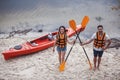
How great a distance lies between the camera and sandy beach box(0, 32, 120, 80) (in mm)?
7117

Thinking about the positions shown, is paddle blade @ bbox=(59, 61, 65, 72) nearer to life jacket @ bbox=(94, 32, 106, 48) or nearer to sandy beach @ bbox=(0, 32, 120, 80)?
sandy beach @ bbox=(0, 32, 120, 80)

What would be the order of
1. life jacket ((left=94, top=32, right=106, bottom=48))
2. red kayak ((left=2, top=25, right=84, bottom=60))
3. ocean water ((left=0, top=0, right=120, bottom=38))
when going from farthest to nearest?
ocean water ((left=0, top=0, right=120, bottom=38))
red kayak ((left=2, top=25, right=84, bottom=60))
life jacket ((left=94, top=32, right=106, bottom=48))

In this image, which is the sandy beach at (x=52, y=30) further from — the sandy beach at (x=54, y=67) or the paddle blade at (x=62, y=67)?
the paddle blade at (x=62, y=67)

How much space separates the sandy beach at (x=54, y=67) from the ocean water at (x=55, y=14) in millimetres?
2216

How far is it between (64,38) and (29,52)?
80.2 inches

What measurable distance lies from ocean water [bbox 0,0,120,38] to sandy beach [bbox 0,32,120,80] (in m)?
2.22

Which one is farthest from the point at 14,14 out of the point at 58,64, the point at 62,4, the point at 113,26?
the point at 58,64

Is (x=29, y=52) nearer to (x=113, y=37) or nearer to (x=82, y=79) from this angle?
(x=82, y=79)

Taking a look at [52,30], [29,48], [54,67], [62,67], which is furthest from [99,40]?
[52,30]

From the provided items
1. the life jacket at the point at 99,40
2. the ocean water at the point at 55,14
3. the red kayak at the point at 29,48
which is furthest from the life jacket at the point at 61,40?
the ocean water at the point at 55,14

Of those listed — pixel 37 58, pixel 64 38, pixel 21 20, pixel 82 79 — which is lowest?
pixel 82 79

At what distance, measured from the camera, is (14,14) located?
13.3 metres

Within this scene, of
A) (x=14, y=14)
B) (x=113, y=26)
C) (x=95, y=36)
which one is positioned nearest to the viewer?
(x=95, y=36)

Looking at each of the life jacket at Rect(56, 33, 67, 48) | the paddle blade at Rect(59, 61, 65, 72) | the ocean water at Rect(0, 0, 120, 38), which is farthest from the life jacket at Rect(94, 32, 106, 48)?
the ocean water at Rect(0, 0, 120, 38)
